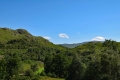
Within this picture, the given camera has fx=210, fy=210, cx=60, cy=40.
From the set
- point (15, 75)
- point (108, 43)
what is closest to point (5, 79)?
point (15, 75)

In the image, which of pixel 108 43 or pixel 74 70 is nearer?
pixel 74 70

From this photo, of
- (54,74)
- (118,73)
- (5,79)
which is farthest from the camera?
(54,74)

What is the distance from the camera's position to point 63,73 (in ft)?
398

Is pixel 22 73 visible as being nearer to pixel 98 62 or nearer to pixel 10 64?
pixel 10 64

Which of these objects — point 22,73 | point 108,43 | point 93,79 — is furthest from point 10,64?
point 108,43

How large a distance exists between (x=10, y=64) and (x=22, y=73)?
18062 mm

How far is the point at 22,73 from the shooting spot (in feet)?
405

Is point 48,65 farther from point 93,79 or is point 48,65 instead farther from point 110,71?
point 110,71

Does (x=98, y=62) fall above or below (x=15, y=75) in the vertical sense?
above

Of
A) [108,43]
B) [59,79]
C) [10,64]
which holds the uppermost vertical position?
[108,43]

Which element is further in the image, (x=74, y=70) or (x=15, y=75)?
(x=15, y=75)

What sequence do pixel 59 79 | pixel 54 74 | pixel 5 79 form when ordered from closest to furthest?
1. pixel 5 79
2. pixel 59 79
3. pixel 54 74

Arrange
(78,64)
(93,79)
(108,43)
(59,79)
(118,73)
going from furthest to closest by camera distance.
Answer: (108,43) → (59,79) → (78,64) → (93,79) → (118,73)

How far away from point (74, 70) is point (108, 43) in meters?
69.2
